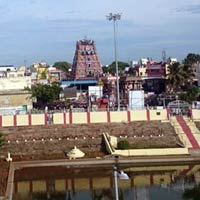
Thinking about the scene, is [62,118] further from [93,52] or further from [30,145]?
[93,52]

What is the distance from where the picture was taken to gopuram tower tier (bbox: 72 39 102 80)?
114 meters

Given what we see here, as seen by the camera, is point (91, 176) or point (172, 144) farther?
point (172, 144)

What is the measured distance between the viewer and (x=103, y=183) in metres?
35.0

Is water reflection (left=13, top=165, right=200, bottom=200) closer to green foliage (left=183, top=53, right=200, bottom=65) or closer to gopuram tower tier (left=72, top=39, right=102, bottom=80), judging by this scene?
green foliage (left=183, top=53, right=200, bottom=65)

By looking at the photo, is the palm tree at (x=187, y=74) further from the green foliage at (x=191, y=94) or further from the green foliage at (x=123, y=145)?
the green foliage at (x=123, y=145)

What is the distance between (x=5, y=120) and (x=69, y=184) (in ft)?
50.9

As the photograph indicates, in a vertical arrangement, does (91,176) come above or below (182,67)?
below

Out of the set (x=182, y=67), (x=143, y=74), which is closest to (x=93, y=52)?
(x=143, y=74)

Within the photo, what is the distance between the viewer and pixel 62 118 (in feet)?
161

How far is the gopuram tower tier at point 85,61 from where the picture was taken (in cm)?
11375

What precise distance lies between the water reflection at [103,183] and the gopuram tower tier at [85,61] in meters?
74.5

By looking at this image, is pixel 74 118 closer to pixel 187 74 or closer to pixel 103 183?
pixel 103 183

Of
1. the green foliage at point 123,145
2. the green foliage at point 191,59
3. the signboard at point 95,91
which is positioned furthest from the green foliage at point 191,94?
the green foliage at point 123,145

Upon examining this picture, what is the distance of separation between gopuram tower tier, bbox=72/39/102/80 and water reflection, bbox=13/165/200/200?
7451cm
